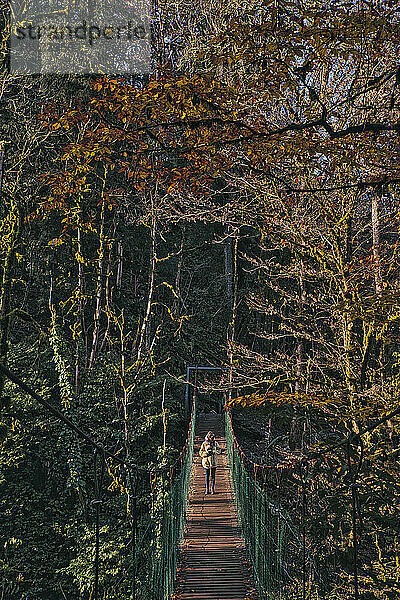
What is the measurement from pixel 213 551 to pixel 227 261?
1026 cm

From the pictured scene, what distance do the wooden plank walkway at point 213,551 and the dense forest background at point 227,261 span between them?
2.87 ft

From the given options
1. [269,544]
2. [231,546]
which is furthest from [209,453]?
[269,544]

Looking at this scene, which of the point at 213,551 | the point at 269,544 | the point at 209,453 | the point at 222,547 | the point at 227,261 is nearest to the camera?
the point at 269,544

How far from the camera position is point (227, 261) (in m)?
16.3

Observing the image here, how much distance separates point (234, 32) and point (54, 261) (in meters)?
10.0

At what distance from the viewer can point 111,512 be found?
9.18 meters

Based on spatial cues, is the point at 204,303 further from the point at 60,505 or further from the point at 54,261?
the point at 60,505

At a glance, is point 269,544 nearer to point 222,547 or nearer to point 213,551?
point 213,551

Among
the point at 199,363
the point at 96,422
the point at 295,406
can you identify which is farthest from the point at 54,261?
the point at 295,406

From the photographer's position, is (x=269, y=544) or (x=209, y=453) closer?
(x=269, y=544)

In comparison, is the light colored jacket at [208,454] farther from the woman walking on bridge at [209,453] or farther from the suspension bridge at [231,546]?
the suspension bridge at [231,546]

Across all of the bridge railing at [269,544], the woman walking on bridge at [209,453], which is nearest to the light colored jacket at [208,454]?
the woman walking on bridge at [209,453]

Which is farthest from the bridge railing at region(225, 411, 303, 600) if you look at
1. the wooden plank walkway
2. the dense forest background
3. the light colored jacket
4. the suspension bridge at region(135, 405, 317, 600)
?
the light colored jacket

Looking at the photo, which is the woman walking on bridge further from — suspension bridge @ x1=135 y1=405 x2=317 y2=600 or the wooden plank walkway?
the wooden plank walkway
